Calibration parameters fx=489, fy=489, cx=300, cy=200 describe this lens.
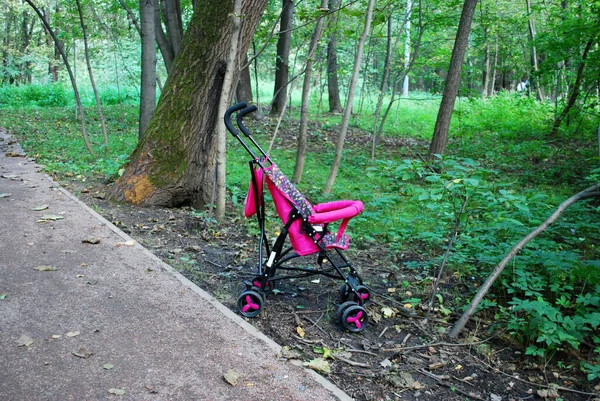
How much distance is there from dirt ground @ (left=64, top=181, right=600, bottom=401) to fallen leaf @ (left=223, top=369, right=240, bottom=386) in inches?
17.9

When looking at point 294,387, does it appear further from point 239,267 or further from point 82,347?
point 239,267

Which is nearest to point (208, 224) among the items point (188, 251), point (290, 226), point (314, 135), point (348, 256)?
point (188, 251)

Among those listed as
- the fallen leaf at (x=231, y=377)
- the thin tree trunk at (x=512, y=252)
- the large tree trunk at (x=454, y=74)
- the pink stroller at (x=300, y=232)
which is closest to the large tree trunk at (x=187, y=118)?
the pink stroller at (x=300, y=232)

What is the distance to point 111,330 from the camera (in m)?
3.54

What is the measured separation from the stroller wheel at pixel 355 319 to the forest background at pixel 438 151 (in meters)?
0.82

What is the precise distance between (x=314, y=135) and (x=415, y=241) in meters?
8.83

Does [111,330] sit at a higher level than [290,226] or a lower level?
lower

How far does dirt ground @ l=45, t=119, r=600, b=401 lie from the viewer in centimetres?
333

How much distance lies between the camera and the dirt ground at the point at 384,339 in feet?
10.9

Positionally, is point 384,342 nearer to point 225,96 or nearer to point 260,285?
point 260,285

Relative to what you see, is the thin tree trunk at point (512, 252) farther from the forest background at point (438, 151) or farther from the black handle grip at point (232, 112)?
the black handle grip at point (232, 112)

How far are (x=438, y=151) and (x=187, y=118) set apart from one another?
20.8ft

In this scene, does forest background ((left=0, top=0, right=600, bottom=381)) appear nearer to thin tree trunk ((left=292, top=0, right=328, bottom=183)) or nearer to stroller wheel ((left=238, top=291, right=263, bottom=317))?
thin tree trunk ((left=292, top=0, right=328, bottom=183))

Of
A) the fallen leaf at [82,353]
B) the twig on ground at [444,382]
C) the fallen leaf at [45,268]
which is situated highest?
the fallen leaf at [45,268]
